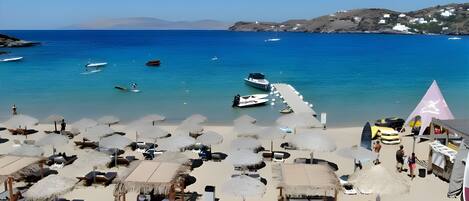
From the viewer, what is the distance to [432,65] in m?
66.2

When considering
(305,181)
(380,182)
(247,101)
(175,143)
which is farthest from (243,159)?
(247,101)

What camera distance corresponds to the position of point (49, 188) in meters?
11.7

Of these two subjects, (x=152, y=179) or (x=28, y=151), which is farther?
(x=28, y=151)

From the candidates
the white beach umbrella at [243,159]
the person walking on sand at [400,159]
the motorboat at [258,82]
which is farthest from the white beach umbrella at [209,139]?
the motorboat at [258,82]

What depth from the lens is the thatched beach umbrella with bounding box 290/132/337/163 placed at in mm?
15508

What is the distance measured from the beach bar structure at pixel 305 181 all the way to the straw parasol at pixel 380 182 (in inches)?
25.9

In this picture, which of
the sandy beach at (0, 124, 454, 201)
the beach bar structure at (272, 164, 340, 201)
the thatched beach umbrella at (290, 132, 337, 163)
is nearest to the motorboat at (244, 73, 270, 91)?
the sandy beach at (0, 124, 454, 201)

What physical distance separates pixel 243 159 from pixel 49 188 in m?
5.88

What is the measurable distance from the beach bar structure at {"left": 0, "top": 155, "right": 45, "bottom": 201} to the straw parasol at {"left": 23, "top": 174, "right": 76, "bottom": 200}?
1.05 metres

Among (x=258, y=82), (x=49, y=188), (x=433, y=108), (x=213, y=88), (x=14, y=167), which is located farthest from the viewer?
(x=213, y=88)

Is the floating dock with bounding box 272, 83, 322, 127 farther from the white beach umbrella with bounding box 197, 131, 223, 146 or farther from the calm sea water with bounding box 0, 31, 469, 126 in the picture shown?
the white beach umbrella with bounding box 197, 131, 223, 146

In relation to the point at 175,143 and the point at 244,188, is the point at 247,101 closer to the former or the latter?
the point at 175,143

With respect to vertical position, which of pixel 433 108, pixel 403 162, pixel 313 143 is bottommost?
pixel 403 162

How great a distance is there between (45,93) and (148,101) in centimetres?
1024
